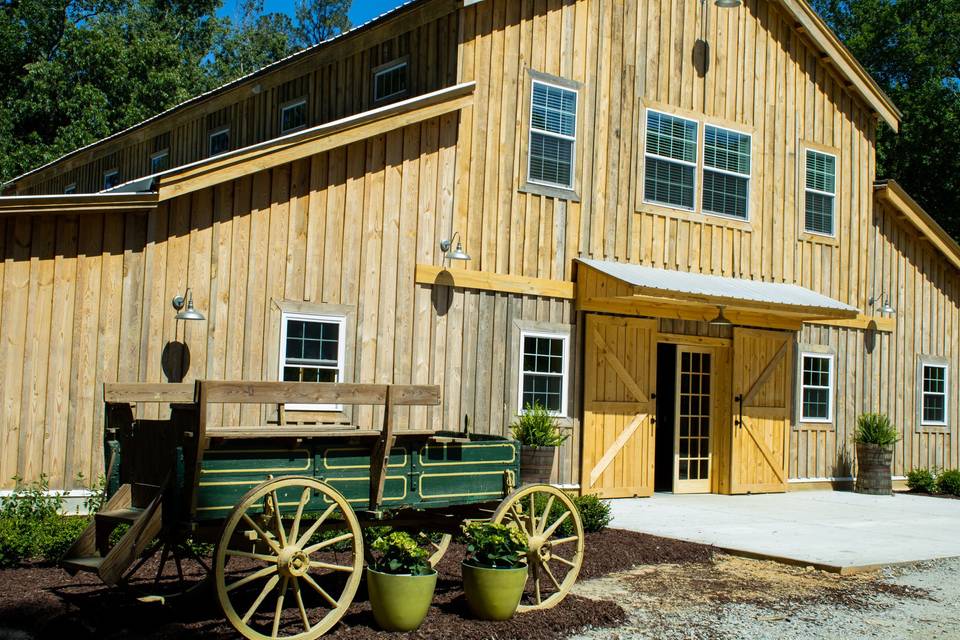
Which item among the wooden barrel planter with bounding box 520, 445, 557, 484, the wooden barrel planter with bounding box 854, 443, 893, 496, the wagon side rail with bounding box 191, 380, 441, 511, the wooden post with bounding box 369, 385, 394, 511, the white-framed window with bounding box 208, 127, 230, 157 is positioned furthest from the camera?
the white-framed window with bounding box 208, 127, 230, 157

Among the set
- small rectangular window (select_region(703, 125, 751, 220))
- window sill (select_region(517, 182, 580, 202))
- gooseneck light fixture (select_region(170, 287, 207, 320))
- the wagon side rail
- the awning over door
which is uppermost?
small rectangular window (select_region(703, 125, 751, 220))

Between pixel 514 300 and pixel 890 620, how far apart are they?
7.04 m

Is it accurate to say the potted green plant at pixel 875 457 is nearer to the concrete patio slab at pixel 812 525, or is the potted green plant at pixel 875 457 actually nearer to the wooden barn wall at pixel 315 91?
the concrete patio slab at pixel 812 525

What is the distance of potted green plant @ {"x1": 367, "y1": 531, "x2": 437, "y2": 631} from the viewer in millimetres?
6730

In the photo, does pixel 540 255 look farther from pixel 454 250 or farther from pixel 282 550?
pixel 282 550

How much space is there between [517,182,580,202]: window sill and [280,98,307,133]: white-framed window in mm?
4362

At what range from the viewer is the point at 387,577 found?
674cm

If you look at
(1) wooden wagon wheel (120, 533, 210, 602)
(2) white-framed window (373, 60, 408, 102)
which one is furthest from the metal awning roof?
(1) wooden wagon wheel (120, 533, 210, 602)

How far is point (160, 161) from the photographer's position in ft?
69.6

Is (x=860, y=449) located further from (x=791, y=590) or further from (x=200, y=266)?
(x=200, y=266)

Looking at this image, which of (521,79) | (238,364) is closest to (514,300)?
(521,79)

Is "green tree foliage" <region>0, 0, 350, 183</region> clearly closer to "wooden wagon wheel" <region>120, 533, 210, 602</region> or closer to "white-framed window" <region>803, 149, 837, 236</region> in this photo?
"white-framed window" <region>803, 149, 837, 236</region>

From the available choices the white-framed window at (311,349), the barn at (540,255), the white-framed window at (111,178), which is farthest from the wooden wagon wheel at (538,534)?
the white-framed window at (111,178)

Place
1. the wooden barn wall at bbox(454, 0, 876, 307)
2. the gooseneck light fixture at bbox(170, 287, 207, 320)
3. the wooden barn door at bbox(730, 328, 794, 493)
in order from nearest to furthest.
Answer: the gooseneck light fixture at bbox(170, 287, 207, 320), the wooden barn wall at bbox(454, 0, 876, 307), the wooden barn door at bbox(730, 328, 794, 493)
